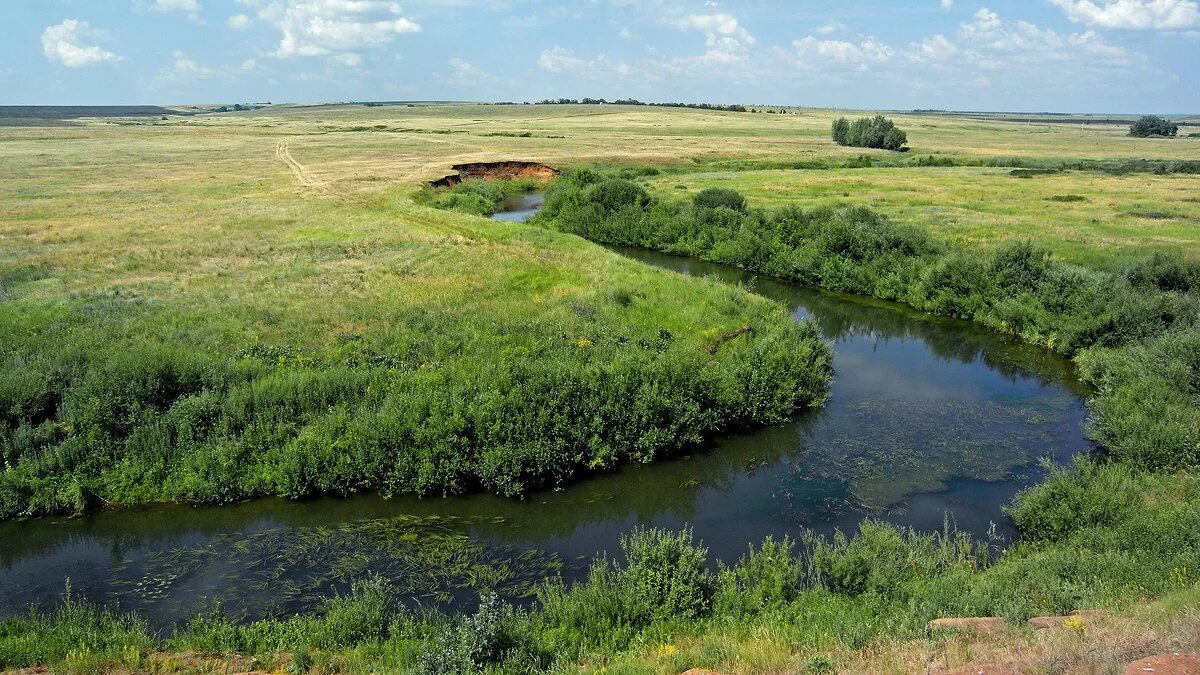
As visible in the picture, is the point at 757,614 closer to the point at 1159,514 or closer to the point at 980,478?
the point at 1159,514

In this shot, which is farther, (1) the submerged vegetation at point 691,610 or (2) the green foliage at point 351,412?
(2) the green foliage at point 351,412

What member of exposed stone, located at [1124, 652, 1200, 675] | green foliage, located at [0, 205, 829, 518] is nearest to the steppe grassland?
green foliage, located at [0, 205, 829, 518]

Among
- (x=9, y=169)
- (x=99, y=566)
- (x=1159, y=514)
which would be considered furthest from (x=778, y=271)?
(x=9, y=169)

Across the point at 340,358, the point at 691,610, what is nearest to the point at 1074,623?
the point at 691,610

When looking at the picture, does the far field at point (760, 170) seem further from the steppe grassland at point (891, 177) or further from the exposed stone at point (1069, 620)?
the exposed stone at point (1069, 620)

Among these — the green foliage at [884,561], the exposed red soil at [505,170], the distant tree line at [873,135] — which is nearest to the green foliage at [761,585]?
the green foliage at [884,561]

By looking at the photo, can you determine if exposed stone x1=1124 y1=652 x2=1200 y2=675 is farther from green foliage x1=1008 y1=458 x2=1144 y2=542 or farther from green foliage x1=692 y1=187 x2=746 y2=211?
green foliage x1=692 y1=187 x2=746 y2=211
